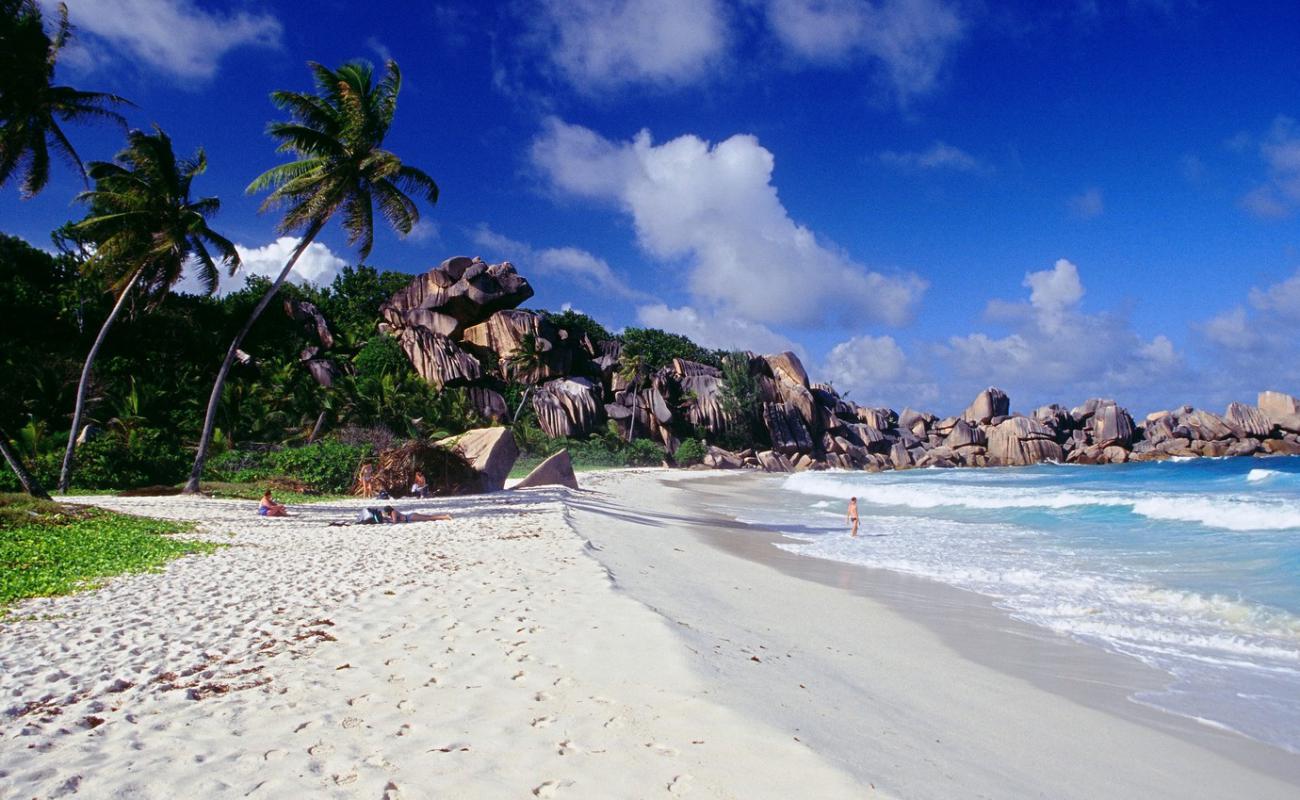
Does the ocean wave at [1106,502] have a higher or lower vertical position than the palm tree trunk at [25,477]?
lower

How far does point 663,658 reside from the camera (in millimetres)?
4637

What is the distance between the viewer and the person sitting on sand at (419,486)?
60.1ft

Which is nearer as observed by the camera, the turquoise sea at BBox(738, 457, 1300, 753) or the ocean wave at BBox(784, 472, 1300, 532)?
the turquoise sea at BBox(738, 457, 1300, 753)

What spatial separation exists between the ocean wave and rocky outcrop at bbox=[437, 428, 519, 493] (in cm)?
1310

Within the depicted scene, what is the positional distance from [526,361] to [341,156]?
77.0 feet

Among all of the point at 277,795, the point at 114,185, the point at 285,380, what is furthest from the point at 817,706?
the point at 285,380

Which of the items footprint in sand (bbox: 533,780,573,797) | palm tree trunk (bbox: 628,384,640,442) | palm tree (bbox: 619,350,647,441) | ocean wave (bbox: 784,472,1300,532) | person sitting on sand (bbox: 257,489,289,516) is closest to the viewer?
footprint in sand (bbox: 533,780,573,797)

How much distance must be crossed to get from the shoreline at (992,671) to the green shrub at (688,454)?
3527cm

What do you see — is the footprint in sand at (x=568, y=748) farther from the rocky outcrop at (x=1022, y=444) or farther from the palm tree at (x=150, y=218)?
the rocky outcrop at (x=1022, y=444)

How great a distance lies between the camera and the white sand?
120 inches

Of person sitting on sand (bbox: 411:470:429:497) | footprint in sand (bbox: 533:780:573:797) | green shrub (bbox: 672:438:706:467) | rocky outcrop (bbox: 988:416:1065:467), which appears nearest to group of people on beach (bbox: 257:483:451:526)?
person sitting on sand (bbox: 411:470:429:497)

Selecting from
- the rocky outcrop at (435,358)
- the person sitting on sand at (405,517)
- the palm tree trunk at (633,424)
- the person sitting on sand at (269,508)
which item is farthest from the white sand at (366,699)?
the palm tree trunk at (633,424)

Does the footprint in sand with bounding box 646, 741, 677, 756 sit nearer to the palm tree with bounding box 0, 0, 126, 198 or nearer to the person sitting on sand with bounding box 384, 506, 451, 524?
the person sitting on sand with bounding box 384, 506, 451, 524

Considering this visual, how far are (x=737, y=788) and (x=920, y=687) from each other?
279 cm
